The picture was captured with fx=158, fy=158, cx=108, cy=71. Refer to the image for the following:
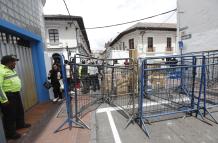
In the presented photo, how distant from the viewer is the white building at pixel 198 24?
8430 millimetres

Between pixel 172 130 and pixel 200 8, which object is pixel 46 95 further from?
pixel 200 8

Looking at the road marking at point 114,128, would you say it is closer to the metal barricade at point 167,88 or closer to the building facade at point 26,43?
the metal barricade at point 167,88

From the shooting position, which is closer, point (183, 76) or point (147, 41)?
point (183, 76)

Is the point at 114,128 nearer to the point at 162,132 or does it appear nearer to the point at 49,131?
the point at 162,132

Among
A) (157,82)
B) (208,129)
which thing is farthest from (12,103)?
(208,129)

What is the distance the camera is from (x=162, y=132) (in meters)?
3.60

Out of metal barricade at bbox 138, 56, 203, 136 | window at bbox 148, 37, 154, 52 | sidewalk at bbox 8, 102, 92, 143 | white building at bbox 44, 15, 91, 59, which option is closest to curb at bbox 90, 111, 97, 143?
sidewalk at bbox 8, 102, 92, 143

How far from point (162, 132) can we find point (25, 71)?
14.9 feet

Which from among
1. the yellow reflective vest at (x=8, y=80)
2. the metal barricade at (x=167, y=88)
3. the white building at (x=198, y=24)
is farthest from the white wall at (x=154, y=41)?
the yellow reflective vest at (x=8, y=80)

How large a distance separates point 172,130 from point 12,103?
368 centimetres

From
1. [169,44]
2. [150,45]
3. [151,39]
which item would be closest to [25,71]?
[150,45]

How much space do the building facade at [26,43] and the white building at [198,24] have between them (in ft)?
28.1

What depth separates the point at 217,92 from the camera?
5.97 m

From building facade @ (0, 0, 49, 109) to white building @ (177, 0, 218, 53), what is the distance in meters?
8.57
